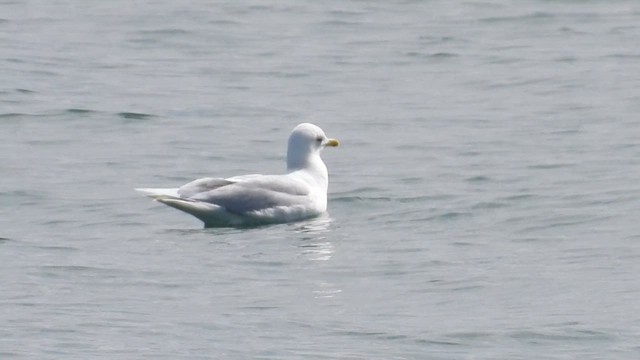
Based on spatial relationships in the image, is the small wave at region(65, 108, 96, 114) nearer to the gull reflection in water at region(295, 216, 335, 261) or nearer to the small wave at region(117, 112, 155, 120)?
the small wave at region(117, 112, 155, 120)

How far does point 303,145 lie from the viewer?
15.6 m

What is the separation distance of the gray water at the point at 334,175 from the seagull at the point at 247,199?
14 cm

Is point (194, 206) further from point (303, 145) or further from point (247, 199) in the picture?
point (303, 145)

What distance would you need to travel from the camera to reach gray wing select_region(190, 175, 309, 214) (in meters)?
14.4

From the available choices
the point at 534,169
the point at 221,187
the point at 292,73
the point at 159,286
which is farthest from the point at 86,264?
the point at 292,73

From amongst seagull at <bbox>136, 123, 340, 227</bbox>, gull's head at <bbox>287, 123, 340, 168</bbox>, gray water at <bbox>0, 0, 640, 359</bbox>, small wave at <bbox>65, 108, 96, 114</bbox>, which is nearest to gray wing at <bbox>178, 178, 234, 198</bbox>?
seagull at <bbox>136, 123, 340, 227</bbox>

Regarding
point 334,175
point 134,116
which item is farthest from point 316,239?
point 134,116

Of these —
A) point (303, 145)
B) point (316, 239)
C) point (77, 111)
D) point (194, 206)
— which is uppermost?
point (303, 145)

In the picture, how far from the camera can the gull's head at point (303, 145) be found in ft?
51.3

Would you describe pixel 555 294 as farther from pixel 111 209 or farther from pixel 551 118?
pixel 551 118

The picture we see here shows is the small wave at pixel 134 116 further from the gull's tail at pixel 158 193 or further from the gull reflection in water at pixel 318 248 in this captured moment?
the gull's tail at pixel 158 193

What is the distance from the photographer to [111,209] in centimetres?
1526

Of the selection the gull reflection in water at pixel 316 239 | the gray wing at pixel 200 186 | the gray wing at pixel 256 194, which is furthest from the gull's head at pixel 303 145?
the gray wing at pixel 200 186

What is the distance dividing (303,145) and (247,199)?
4.24ft
